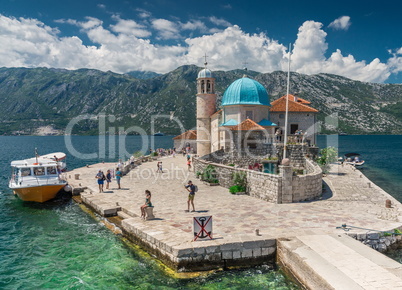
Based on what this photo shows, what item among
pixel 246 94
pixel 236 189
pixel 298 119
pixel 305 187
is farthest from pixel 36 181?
pixel 298 119

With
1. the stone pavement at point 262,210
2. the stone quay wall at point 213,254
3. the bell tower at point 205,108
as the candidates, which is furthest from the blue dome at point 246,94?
the stone quay wall at point 213,254

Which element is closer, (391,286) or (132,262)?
(391,286)

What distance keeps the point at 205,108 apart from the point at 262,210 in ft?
85.4

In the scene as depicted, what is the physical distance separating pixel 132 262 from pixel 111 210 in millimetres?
6413

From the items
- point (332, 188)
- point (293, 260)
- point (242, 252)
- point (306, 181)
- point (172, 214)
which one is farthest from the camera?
point (332, 188)

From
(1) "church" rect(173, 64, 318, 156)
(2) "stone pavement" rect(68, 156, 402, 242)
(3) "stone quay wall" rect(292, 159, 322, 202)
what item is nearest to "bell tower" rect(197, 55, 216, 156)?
(1) "church" rect(173, 64, 318, 156)

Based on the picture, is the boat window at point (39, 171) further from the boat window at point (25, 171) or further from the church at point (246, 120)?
the church at point (246, 120)

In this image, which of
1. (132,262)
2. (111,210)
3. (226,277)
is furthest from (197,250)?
(111,210)

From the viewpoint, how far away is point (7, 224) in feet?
57.9

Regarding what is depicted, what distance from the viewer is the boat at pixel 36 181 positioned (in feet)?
71.8

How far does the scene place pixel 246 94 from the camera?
111 feet

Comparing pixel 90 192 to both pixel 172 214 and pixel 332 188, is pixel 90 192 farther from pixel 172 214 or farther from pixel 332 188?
pixel 332 188

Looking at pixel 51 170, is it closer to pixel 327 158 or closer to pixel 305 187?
pixel 305 187

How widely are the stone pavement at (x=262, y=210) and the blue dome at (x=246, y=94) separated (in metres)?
13.9
